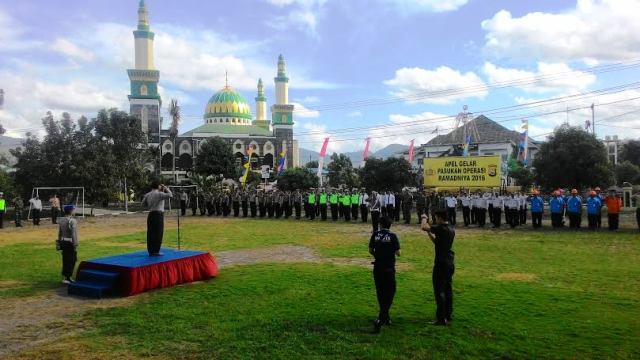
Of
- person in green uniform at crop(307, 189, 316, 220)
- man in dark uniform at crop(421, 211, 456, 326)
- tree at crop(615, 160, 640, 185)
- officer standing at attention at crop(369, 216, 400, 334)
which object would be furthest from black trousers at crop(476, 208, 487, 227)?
tree at crop(615, 160, 640, 185)

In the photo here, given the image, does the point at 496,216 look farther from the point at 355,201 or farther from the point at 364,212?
the point at 355,201

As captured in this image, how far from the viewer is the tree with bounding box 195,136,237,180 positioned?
5841cm

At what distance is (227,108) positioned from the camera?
93.8m

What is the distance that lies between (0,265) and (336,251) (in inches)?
333

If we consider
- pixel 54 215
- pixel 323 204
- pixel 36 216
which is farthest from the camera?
pixel 54 215

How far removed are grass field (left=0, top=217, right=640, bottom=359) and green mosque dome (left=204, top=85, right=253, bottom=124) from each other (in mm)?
81425

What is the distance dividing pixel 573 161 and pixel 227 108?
7473 centimetres

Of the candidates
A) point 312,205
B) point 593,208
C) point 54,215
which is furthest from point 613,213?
point 54,215

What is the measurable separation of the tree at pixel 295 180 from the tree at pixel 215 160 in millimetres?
6157

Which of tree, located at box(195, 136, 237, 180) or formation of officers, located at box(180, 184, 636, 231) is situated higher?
tree, located at box(195, 136, 237, 180)

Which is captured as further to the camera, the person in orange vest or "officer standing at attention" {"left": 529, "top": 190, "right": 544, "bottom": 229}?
"officer standing at attention" {"left": 529, "top": 190, "right": 544, "bottom": 229}

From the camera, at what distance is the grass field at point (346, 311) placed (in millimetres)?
6008

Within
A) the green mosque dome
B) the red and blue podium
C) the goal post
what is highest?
the green mosque dome

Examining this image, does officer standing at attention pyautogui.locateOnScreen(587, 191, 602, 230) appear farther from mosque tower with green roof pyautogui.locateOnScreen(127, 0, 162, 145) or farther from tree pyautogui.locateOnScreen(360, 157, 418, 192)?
mosque tower with green roof pyautogui.locateOnScreen(127, 0, 162, 145)
